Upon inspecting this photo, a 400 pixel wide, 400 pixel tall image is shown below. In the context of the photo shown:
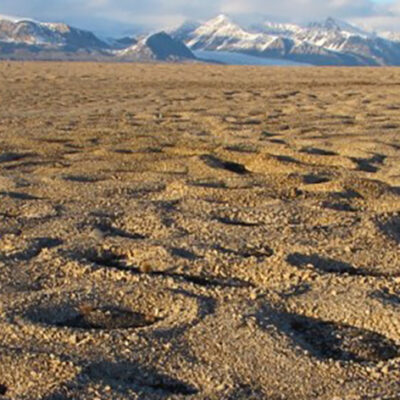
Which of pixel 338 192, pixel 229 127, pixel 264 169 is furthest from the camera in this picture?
pixel 229 127

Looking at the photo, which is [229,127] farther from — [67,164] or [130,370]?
[130,370]

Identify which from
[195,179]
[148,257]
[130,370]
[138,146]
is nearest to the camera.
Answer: [130,370]

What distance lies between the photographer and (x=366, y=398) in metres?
2.43

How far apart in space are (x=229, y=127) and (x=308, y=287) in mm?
6001

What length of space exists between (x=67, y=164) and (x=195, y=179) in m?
1.40

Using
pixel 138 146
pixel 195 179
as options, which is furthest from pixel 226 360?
pixel 138 146

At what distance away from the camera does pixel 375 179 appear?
5.72 m

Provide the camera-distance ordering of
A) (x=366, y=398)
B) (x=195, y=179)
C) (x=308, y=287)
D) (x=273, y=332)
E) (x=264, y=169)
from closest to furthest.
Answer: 1. (x=366, y=398)
2. (x=273, y=332)
3. (x=308, y=287)
4. (x=195, y=179)
5. (x=264, y=169)

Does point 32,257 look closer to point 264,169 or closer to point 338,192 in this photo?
point 338,192

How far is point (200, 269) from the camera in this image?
12.1 ft

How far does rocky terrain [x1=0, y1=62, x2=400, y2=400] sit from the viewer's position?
262 centimetres

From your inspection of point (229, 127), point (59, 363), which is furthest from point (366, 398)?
point (229, 127)

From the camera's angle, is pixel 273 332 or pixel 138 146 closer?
pixel 273 332

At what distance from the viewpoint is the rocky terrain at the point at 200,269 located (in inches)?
103
